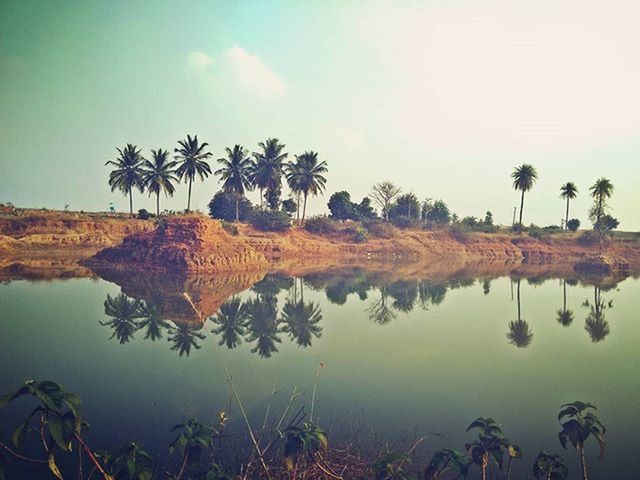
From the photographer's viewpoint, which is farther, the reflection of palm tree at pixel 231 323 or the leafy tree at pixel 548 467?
the reflection of palm tree at pixel 231 323

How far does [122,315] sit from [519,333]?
1748 cm

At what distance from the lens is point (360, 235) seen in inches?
2495

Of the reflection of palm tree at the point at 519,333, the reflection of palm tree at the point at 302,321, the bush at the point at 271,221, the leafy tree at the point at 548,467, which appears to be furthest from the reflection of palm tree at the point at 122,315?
the bush at the point at 271,221

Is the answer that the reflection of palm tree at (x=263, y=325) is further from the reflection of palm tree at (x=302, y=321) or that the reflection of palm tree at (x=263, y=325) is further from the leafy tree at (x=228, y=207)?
the leafy tree at (x=228, y=207)

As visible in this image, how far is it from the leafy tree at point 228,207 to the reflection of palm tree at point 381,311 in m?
48.3

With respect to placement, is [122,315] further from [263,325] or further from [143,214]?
[143,214]

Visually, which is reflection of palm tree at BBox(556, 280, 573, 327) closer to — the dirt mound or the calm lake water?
the calm lake water

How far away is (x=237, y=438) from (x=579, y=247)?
76.2m

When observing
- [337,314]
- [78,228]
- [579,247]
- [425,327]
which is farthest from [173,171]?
[579,247]

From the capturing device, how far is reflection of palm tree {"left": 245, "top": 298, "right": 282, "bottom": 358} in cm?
1335

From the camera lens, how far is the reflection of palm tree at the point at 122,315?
1460cm

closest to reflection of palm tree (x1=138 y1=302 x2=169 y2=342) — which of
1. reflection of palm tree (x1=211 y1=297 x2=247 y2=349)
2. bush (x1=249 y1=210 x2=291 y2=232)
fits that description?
reflection of palm tree (x1=211 y1=297 x2=247 y2=349)

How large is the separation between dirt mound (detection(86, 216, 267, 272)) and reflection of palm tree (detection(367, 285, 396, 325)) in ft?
57.1

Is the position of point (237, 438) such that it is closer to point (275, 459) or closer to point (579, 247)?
point (275, 459)
